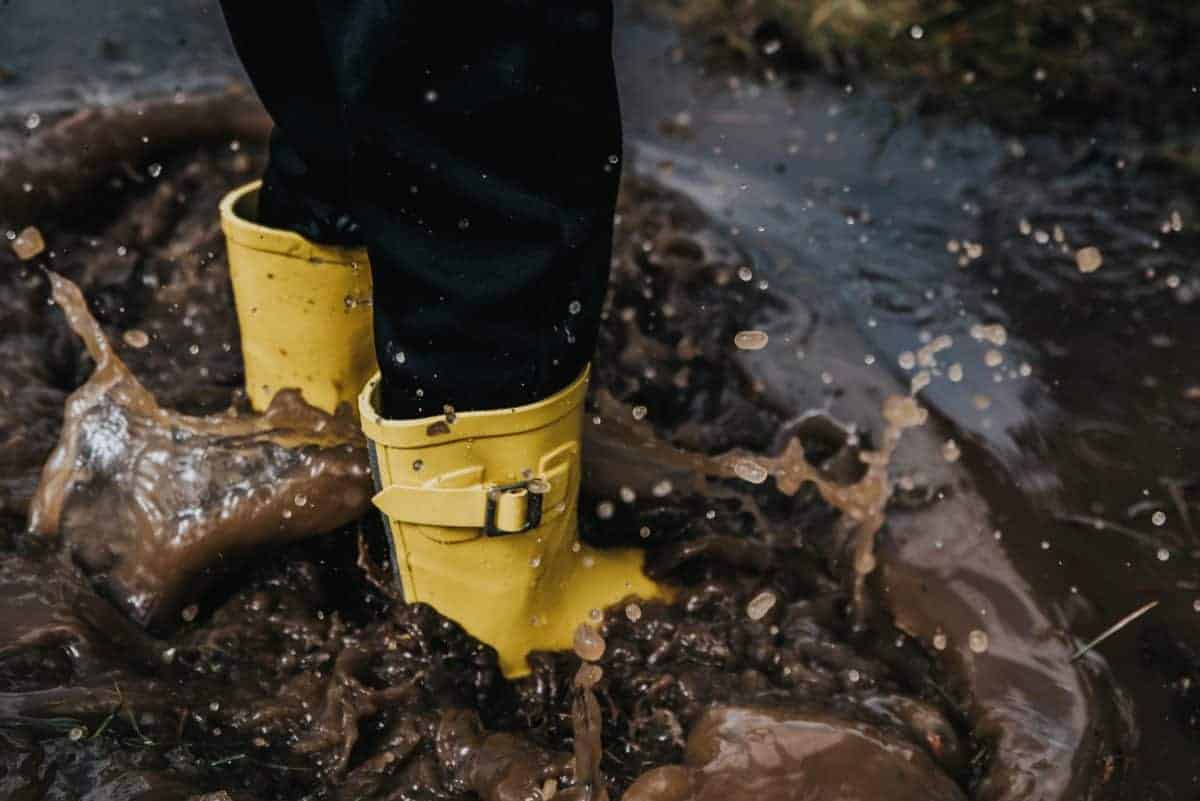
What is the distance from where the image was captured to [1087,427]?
202cm

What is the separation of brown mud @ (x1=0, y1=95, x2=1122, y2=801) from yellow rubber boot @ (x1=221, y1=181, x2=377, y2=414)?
0.34 ft

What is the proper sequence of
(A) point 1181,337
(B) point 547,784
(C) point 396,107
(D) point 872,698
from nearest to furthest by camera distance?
(C) point 396,107 < (B) point 547,784 < (D) point 872,698 < (A) point 1181,337

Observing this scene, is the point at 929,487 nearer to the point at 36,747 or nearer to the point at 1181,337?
the point at 1181,337

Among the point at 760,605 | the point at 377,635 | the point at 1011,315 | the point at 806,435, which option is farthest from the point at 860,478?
the point at 377,635

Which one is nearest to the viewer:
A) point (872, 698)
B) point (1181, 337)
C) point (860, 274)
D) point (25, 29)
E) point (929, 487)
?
point (872, 698)

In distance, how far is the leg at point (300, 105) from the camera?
1.47m

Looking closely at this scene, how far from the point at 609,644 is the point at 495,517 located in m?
0.34

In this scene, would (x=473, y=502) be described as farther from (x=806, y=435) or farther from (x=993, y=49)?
(x=993, y=49)

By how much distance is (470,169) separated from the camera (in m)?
1.21

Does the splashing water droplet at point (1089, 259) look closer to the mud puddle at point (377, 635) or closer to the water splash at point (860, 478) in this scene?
the water splash at point (860, 478)

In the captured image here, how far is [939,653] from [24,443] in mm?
1408

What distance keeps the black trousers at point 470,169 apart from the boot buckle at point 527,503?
115 mm

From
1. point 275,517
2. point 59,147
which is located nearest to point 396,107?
point 275,517

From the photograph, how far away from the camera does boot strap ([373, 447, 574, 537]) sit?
146 cm
